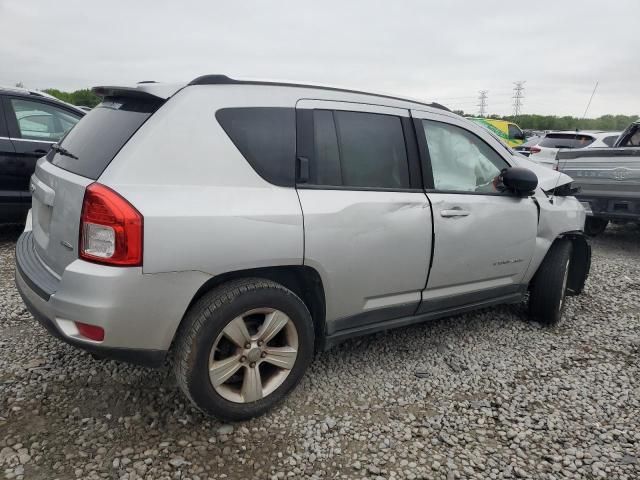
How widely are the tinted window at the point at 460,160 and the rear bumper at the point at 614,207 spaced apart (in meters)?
3.46

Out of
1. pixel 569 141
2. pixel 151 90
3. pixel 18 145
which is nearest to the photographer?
pixel 151 90

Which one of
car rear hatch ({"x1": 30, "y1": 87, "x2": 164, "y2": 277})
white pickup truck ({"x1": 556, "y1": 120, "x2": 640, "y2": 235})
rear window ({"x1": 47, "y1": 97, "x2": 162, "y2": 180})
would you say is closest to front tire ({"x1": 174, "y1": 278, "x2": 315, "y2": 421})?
car rear hatch ({"x1": 30, "y1": 87, "x2": 164, "y2": 277})

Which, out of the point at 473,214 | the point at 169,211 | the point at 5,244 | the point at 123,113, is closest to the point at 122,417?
the point at 169,211

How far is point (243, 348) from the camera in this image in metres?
2.44

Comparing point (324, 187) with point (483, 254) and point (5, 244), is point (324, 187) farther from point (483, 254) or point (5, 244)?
point (5, 244)

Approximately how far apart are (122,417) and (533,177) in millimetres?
2909

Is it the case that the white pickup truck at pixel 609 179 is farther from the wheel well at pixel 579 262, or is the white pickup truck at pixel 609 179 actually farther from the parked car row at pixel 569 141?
the wheel well at pixel 579 262

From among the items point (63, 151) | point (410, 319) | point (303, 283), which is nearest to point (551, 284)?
point (410, 319)

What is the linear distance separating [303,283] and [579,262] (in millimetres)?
2788

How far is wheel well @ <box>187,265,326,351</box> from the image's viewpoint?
96.3 inches

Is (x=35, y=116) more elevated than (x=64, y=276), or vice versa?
(x=35, y=116)

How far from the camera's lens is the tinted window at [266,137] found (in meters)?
2.41

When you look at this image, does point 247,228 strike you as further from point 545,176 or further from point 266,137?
point 545,176

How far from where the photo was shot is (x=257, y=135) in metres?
2.46
